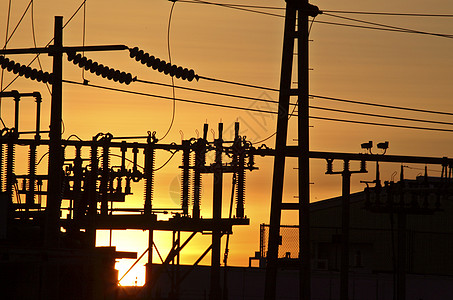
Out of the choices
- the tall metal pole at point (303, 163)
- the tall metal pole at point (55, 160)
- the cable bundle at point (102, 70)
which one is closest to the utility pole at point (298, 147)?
the tall metal pole at point (303, 163)

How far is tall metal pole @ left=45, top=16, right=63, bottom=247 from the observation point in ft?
62.4

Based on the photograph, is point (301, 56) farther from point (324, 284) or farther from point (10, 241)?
point (324, 284)

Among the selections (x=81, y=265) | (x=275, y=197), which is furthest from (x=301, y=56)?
(x=81, y=265)

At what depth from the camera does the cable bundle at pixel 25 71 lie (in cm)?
2327

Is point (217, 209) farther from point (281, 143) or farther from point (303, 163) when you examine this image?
point (303, 163)

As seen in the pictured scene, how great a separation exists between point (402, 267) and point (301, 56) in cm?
1454

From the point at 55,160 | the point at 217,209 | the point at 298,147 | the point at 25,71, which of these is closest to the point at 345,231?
the point at 217,209

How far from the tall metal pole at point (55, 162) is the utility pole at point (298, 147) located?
5.38m

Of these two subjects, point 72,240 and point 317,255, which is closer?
point 72,240

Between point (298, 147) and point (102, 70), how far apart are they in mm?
4719

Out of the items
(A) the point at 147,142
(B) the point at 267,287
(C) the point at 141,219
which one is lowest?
(B) the point at 267,287

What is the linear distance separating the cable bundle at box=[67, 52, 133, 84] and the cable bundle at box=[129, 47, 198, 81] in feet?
1.55

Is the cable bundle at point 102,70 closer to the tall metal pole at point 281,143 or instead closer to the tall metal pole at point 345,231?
the tall metal pole at point 281,143

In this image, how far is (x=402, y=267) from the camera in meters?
35.2
